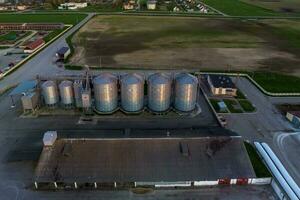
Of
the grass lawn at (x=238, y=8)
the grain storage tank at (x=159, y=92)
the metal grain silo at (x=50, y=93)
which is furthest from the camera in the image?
the grass lawn at (x=238, y=8)

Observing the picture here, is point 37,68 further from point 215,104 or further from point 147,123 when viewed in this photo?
point 215,104

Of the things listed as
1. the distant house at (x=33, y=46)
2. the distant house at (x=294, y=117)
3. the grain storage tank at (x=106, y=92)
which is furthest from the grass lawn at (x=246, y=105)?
the distant house at (x=33, y=46)

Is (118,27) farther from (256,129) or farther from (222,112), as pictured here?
(256,129)

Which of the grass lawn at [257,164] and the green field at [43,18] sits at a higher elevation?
the green field at [43,18]

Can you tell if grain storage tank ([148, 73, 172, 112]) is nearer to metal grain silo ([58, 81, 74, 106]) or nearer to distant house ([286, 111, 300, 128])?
metal grain silo ([58, 81, 74, 106])

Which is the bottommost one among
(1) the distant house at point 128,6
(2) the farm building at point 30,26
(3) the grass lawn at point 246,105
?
(3) the grass lawn at point 246,105

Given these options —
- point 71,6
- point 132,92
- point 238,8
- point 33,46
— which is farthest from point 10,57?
point 238,8

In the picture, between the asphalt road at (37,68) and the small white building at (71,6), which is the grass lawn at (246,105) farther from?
the small white building at (71,6)
